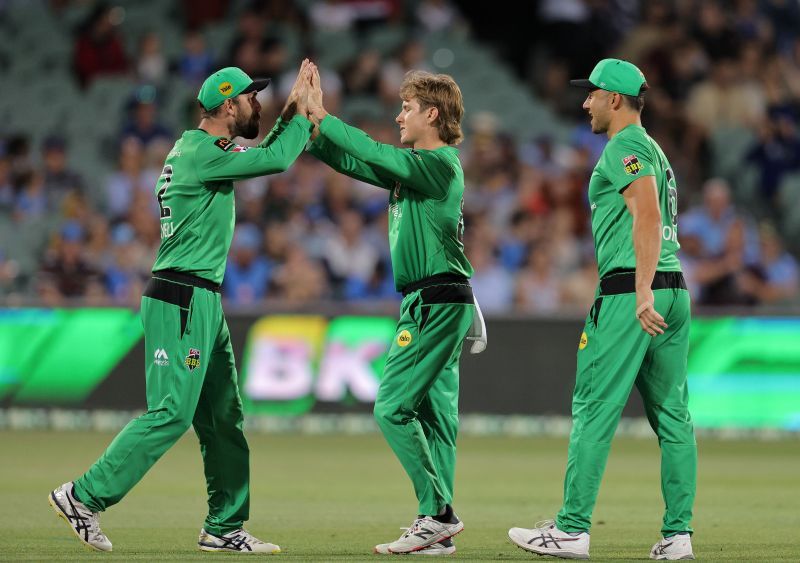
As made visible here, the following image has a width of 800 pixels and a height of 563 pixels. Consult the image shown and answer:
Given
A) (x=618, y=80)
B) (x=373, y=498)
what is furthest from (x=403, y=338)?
(x=373, y=498)

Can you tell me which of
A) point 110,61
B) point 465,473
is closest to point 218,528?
point 465,473

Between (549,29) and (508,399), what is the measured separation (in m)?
9.33

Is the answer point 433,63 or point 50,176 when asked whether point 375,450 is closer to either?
point 50,176

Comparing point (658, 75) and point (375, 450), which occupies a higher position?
point (658, 75)

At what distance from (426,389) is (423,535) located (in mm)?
792

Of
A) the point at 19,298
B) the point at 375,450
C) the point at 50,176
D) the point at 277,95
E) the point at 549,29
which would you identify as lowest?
the point at 375,450

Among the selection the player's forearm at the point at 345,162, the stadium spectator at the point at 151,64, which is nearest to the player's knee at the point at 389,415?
the player's forearm at the point at 345,162

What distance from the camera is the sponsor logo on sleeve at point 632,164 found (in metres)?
7.73

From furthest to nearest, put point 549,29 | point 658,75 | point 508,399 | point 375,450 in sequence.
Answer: point 549,29 < point 658,75 < point 508,399 < point 375,450

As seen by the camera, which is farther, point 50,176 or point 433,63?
point 433,63

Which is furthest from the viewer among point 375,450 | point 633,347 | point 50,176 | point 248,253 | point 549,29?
point 549,29

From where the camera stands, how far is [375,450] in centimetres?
1481

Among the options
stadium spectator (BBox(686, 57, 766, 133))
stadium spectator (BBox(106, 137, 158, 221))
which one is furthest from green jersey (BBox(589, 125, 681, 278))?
stadium spectator (BBox(686, 57, 766, 133))

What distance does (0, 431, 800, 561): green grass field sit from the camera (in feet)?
27.1
